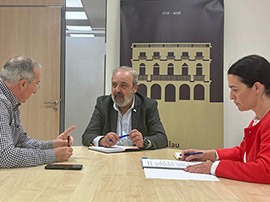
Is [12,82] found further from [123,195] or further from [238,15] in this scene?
[238,15]

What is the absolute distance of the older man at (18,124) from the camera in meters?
1.38

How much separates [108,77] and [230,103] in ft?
5.32

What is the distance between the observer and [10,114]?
→ 164 cm

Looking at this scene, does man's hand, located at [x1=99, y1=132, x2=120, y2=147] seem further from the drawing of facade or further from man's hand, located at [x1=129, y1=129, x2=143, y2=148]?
the drawing of facade

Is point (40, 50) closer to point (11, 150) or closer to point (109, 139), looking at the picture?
point (109, 139)

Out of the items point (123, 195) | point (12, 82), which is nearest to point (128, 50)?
point (12, 82)

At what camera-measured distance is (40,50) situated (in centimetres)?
388

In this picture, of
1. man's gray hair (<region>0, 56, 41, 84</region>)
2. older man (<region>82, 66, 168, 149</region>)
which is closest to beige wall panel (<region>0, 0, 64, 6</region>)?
older man (<region>82, 66, 168, 149</region>)

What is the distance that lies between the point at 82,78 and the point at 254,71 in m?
3.41

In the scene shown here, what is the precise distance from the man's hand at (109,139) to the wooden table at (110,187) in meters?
0.69

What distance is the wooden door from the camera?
12.6ft

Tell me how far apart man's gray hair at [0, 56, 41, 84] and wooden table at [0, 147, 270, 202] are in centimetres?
64

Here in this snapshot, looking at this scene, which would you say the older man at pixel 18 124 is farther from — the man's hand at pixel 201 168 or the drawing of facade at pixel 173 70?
the drawing of facade at pixel 173 70

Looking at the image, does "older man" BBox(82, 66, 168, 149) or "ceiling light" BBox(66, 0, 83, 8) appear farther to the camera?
"ceiling light" BBox(66, 0, 83, 8)
